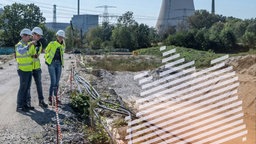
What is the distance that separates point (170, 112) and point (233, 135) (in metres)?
3.14

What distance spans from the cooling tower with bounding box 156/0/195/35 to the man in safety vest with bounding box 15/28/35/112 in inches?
2703

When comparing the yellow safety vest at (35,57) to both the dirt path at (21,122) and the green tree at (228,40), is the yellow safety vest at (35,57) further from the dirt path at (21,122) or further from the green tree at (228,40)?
the green tree at (228,40)

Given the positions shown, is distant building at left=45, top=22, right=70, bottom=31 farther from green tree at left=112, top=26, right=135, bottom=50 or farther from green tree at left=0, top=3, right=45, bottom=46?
green tree at left=112, top=26, right=135, bottom=50

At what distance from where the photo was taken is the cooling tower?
252ft

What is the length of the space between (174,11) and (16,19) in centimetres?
3070

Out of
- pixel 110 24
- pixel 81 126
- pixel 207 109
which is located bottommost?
pixel 207 109

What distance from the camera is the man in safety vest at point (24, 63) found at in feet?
25.4

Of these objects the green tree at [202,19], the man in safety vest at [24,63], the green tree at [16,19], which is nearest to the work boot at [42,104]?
the man in safety vest at [24,63]

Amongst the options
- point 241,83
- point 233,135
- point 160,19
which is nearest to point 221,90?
point 241,83

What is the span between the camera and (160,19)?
79.7 m

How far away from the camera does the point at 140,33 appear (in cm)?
5884

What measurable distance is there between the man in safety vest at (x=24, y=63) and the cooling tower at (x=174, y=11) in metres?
68.6

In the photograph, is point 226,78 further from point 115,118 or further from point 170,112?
point 115,118

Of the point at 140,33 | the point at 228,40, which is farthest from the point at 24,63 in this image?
the point at 140,33
